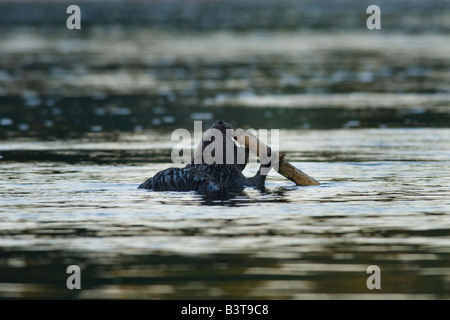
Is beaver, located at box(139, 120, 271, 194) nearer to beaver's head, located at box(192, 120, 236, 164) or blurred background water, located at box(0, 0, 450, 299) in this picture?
beaver's head, located at box(192, 120, 236, 164)

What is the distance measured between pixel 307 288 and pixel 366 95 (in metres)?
21.2

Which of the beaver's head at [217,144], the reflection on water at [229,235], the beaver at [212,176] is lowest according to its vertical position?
the reflection on water at [229,235]

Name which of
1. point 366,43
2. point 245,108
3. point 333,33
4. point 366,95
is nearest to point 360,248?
point 245,108

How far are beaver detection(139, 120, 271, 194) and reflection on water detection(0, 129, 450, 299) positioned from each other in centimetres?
23

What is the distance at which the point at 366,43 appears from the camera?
178 ft

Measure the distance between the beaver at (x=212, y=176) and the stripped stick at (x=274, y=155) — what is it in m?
0.18

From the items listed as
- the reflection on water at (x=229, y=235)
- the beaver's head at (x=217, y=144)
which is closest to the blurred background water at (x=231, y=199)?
the reflection on water at (x=229, y=235)

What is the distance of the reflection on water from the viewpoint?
35.1 ft

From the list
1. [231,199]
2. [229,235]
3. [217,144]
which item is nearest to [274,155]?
[217,144]

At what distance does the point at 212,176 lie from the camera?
15992mm

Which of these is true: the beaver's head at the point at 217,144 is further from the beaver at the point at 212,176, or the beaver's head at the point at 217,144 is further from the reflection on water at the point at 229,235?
the reflection on water at the point at 229,235

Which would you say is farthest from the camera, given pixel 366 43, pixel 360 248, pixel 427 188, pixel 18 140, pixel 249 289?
pixel 366 43

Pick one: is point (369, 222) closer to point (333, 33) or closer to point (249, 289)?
point (249, 289)

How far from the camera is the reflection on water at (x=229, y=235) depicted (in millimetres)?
10688
